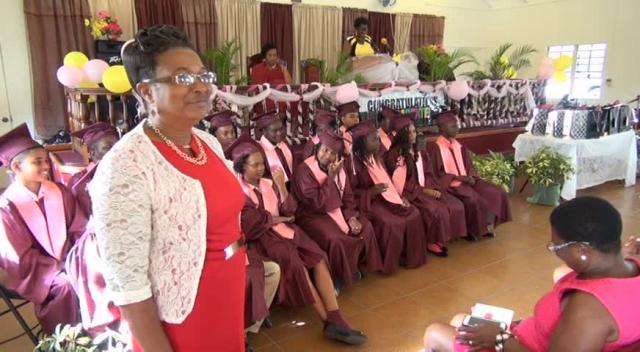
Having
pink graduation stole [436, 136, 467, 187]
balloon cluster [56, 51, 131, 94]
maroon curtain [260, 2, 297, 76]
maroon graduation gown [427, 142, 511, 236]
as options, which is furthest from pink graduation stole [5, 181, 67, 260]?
maroon curtain [260, 2, 297, 76]

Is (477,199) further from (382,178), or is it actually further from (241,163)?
(241,163)

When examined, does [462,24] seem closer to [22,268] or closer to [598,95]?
[598,95]

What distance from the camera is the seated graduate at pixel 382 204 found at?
372 cm

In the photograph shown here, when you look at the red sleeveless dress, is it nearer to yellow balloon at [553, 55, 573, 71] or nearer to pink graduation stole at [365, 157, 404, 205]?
pink graduation stole at [365, 157, 404, 205]

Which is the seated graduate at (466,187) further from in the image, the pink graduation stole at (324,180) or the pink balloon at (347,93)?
the pink graduation stole at (324,180)

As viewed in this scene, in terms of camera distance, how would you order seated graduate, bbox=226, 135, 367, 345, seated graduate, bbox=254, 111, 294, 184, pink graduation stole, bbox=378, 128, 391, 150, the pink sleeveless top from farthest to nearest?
pink graduation stole, bbox=378, 128, 391, 150 < seated graduate, bbox=254, 111, 294, 184 < seated graduate, bbox=226, 135, 367, 345 < the pink sleeveless top

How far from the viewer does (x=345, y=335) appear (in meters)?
2.75

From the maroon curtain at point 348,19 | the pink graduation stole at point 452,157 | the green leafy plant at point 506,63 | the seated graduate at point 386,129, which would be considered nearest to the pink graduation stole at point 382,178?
the seated graduate at point 386,129

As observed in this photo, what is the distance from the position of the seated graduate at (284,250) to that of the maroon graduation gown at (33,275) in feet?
3.36

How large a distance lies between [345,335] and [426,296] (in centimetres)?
88

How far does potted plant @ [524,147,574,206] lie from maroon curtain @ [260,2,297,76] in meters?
4.79

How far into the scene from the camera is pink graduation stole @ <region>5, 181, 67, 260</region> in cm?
247

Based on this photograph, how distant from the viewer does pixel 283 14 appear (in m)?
8.33

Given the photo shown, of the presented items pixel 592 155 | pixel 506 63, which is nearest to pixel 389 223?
pixel 592 155
